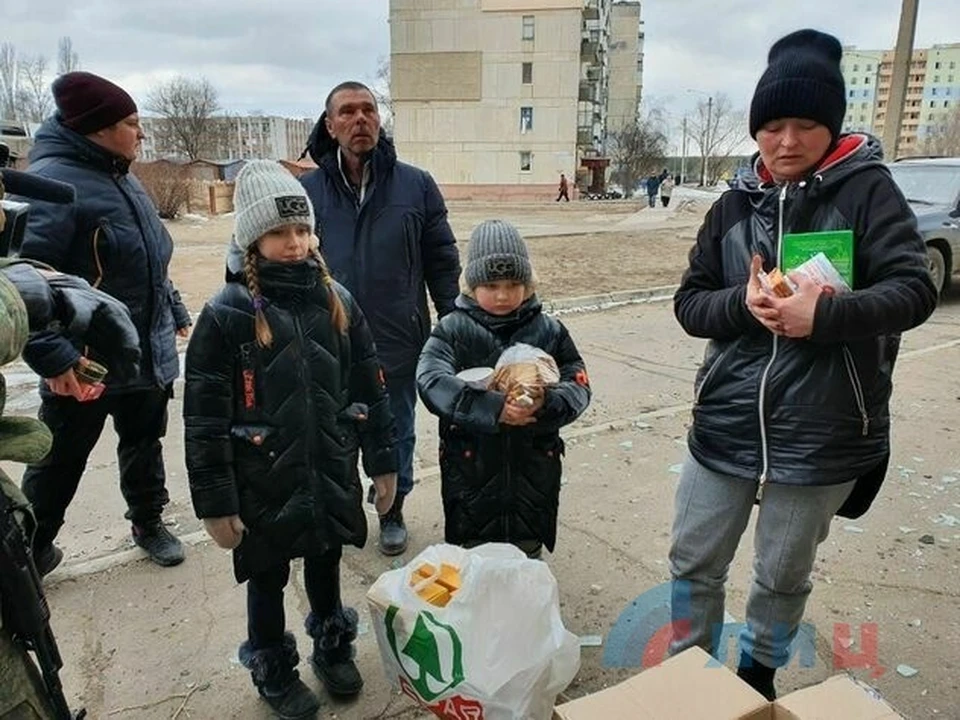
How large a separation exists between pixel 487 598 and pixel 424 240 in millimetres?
1823

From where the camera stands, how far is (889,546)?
3.43 m

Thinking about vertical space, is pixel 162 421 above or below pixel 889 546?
above

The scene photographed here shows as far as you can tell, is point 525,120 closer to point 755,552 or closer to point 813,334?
point 755,552

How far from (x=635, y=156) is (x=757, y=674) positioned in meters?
54.2

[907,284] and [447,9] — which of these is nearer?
[907,284]

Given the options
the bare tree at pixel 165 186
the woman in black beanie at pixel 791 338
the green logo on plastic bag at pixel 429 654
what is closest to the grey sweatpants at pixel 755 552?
the woman in black beanie at pixel 791 338

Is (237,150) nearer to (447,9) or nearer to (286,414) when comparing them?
(447,9)

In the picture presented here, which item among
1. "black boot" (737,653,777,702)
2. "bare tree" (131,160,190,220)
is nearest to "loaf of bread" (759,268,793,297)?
→ "black boot" (737,653,777,702)

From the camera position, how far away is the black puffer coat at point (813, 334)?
6.02 ft

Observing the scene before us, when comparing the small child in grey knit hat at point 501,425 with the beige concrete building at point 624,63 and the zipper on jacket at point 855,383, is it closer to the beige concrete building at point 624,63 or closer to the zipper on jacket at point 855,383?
the zipper on jacket at point 855,383

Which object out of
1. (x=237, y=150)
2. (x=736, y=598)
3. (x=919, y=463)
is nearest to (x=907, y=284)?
(x=736, y=598)

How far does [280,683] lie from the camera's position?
7.56 ft

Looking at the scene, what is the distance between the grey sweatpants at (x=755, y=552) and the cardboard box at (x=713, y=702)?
1.35 feet

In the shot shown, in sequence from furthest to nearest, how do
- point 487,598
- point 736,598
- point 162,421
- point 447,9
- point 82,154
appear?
point 447,9 < point 162,421 < point 736,598 < point 82,154 < point 487,598
